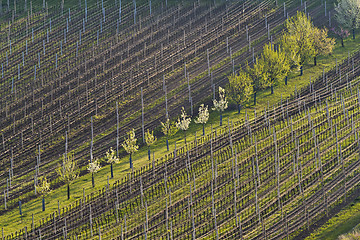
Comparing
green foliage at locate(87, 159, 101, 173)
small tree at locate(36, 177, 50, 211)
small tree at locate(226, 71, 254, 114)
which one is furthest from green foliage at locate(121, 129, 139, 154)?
small tree at locate(226, 71, 254, 114)

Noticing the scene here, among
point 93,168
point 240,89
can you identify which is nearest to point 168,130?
point 240,89

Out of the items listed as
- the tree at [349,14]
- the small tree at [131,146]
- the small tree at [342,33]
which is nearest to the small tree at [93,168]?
the small tree at [131,146]

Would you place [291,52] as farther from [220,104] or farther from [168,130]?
[168,130]

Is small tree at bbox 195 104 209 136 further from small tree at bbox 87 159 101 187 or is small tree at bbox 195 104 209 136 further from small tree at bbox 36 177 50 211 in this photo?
small tree at bbox 36 177 50 211

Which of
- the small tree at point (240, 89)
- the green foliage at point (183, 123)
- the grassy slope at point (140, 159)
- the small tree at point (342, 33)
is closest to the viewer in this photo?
the grassy slope at point (140, 159)

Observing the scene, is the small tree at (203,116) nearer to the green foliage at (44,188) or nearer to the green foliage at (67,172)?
the green foliage at (67,172)

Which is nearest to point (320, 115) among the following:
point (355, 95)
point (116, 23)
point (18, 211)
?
point (355, 95)

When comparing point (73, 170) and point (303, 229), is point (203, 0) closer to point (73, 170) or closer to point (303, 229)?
point (73, 170)
